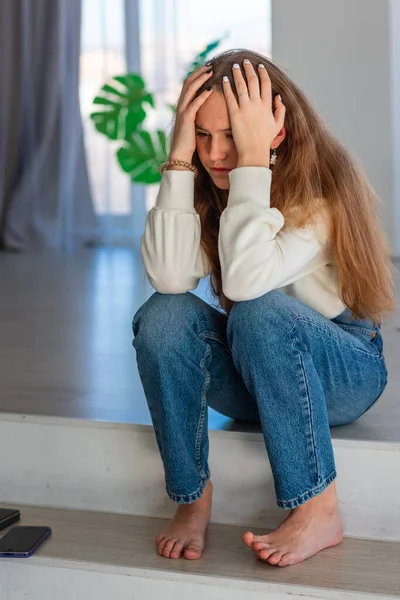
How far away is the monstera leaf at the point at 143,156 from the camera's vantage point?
4.77 metres

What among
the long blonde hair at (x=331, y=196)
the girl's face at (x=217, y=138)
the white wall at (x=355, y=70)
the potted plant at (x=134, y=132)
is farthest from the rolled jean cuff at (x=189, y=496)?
the potted plant at (x=134, y=132)

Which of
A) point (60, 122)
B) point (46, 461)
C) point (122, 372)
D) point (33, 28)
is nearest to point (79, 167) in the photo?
point (60, 122)

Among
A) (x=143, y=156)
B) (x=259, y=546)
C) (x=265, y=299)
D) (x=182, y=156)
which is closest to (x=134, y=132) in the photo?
(x=143, y=156)

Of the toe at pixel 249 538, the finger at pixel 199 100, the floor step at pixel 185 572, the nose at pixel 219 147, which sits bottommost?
the floor step at pixel 185 572

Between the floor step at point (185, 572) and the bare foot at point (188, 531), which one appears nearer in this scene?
Answer: the floor step at point (185, 572)

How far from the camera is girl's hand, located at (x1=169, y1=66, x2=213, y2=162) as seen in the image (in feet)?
4.98

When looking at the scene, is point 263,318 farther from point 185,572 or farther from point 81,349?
point 81,349

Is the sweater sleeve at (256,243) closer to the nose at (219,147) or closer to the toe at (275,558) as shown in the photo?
the nose at (219,147)

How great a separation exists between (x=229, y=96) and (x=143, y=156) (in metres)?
3.34

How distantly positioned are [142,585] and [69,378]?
0.77 m

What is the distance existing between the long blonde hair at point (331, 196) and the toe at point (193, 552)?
450mm

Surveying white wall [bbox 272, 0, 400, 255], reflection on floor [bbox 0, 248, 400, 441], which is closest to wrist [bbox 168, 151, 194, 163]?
reflection on floor [bbox 0, 248, 400, 441]

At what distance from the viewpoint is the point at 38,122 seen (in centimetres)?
491

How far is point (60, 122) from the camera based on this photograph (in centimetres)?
488
